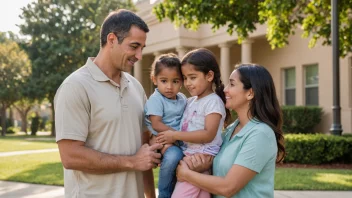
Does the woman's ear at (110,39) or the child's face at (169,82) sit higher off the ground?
the woman's ear at (110,39)

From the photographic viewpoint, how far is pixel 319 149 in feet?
36.4

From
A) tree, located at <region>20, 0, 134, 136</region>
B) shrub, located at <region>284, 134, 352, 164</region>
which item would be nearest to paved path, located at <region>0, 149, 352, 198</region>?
shrub, located at <region>284, 134, 352, 164</region>

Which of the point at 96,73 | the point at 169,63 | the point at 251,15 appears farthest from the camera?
the point at 251,15

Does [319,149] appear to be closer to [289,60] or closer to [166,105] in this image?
[166,105]

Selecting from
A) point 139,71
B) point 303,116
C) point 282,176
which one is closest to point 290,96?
point 303,116

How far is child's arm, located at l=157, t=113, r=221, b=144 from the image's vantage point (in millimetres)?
3088

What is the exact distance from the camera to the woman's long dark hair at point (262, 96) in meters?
2.87

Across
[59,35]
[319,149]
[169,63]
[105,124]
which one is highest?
[59,35]

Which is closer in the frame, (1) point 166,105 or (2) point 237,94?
(2) point 237,94

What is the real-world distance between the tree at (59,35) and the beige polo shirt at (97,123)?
28.3m

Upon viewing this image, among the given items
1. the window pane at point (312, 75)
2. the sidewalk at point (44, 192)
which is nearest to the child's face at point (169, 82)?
the sidewalk at point (44, 192)

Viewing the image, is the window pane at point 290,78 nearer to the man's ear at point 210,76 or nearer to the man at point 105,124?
the man's ear at point 210,76

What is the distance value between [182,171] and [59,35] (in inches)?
1181

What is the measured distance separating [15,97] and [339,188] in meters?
32.9
